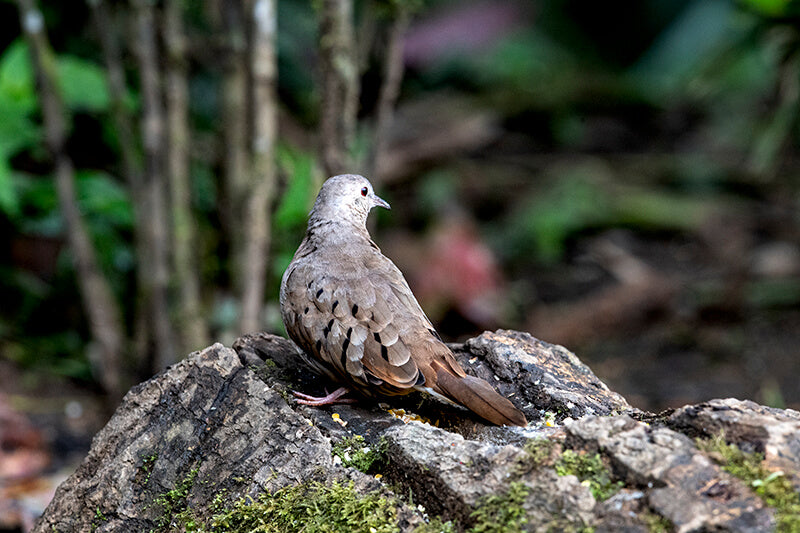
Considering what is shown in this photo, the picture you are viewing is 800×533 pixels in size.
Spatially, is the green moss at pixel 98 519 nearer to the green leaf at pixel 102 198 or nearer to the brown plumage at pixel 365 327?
the brown plumage at pixel 365 327

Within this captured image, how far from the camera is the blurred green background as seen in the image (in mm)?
6480

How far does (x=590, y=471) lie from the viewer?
2389mm

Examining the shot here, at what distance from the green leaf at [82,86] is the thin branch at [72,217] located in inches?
18.8

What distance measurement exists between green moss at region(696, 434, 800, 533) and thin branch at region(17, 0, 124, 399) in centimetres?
457

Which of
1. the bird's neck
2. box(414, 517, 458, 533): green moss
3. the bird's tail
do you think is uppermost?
the bird's neck

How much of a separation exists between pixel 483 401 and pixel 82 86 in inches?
186

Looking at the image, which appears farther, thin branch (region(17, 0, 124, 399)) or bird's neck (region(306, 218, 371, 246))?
thin branch (region(17, 0, 124, 399))

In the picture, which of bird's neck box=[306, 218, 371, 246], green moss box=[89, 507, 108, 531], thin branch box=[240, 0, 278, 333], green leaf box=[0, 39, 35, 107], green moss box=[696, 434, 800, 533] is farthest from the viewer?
green leaf box=[0, 39, 35, 107]

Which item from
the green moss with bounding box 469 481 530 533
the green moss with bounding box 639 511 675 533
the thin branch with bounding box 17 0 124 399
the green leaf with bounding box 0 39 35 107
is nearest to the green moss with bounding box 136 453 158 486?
A: the green moss with bounding box 469 481 530 533

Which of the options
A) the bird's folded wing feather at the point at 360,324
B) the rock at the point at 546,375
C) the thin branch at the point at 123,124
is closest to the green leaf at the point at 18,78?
the thin branch at the point at 123,124

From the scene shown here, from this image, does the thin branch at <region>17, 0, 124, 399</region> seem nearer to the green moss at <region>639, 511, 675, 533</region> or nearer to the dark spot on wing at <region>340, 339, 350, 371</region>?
the dark spot on wing at <region>340, 339, 350, 371</region>

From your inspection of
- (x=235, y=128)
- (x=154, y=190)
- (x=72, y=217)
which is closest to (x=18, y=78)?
(x=72, y=217)

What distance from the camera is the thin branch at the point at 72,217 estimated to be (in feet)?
17.4

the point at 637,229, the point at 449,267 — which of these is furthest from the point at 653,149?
the point at 449,267
